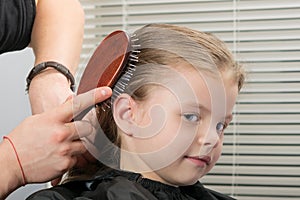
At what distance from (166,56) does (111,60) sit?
0.39 feet

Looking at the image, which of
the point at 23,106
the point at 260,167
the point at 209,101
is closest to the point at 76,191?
the point at 209,101

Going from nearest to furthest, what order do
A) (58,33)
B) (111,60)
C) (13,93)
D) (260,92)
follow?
(111,60)
(58,33)
(13,93)
(260,92)

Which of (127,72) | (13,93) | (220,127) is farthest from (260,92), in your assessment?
(127,72)

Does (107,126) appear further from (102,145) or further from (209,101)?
(209,101)

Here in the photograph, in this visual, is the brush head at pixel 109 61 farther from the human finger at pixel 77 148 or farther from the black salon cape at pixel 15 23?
the black salon cape at pixel 15 23

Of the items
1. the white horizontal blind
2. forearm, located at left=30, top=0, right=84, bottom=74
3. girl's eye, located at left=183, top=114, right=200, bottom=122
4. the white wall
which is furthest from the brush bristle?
the white horizontal blind

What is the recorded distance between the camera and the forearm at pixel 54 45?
115cm

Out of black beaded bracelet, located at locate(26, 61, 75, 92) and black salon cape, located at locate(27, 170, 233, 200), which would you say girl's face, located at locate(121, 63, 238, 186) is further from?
black beaded bracelet, located at locate(26, 61, 75, 92)

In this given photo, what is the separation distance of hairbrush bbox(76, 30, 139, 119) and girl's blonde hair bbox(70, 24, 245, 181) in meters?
0.03

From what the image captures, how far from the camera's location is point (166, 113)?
1011mm

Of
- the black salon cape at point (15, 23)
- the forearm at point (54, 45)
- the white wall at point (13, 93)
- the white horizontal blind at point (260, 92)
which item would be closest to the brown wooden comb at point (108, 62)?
the forearm at point (54, 45)

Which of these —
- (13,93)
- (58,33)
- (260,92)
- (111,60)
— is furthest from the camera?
(260,92)

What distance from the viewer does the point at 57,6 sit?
134 cm

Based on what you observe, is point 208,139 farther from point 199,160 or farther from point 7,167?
point 7,167
